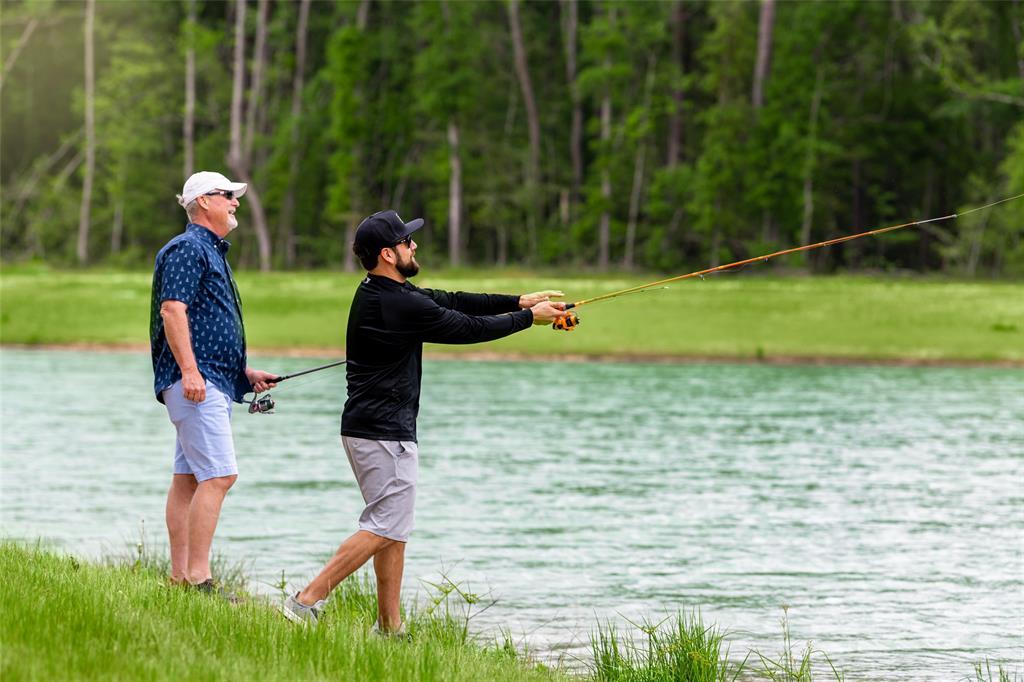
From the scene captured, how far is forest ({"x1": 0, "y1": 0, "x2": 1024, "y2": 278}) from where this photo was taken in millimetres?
49156

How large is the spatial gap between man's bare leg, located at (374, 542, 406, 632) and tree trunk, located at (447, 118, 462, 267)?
4459 cm

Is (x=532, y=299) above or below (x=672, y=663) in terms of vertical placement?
above

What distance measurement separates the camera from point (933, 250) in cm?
5609

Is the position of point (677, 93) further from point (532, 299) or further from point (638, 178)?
point (532, 299)

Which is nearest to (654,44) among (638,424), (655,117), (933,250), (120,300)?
(655,117)

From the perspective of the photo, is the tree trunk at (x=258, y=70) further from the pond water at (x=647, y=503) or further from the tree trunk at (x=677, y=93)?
the pond water at (x=647, y=503)

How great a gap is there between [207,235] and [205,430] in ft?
2.95

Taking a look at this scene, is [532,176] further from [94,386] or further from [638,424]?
[638,424]

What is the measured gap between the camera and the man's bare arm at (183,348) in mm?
7520

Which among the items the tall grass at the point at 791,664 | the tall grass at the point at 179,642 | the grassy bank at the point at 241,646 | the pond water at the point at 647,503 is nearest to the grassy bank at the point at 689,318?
the pond water at the point at 647,503

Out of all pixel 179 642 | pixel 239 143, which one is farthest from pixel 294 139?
pixel 179 642

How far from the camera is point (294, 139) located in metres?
55.6

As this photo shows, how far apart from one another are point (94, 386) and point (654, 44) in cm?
2982

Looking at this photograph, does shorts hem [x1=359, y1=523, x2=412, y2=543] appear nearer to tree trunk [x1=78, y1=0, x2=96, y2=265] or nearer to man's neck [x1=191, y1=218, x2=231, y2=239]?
man's neck [x1=191, y1=218, x2=231, y2=239]
